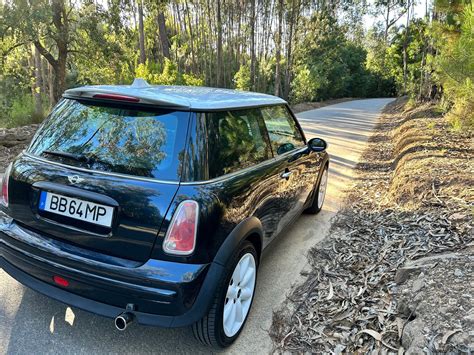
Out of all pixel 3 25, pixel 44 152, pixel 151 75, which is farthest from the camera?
pixel 151 75

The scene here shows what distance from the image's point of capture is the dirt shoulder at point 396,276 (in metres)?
2.32

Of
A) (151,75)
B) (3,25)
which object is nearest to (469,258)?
(3,25)

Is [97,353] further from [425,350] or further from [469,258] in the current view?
[469,258]

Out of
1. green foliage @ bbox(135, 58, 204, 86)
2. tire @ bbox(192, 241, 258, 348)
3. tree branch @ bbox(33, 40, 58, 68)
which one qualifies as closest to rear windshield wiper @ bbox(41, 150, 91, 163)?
tire @ bbox(192, 241, 258, 348)

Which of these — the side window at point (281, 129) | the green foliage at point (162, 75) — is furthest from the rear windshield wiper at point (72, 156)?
the green foliage at point (162, 75)

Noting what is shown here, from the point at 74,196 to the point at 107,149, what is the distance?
1.17ft

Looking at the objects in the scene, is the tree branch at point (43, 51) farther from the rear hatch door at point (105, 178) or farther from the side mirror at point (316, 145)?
the rear hatch door at point (105, 178)

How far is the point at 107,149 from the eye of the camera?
2.29 metres

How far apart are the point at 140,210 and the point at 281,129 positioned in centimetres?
199

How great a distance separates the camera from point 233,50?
33.3 meters

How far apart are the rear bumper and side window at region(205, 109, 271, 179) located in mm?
629

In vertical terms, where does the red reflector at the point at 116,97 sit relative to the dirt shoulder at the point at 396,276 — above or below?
above

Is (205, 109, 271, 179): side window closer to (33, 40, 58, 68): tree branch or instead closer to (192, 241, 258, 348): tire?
(192, 241, 258, 348): tire

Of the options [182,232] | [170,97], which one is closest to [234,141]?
[170,97]
